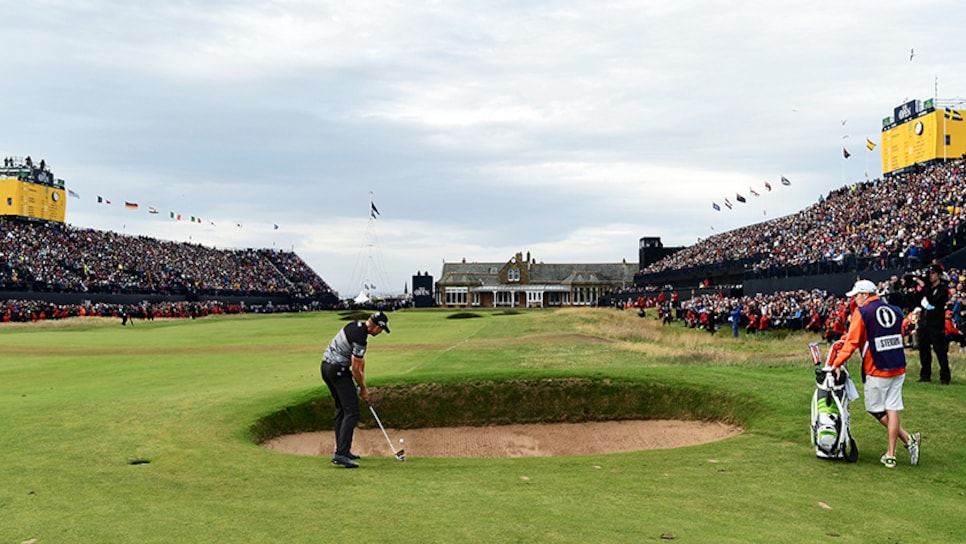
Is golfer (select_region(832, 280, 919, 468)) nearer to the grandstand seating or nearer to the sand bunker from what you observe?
the sand bunker

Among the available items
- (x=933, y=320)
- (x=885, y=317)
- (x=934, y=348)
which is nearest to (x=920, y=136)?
(x=934, y=348)

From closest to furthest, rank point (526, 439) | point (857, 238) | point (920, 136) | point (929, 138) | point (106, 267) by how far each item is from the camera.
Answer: point (526, 439)
point (857, 238)
point (929, 138)
point (920, 136)
point (106, 267)

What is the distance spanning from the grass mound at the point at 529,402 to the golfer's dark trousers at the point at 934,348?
12.9ft

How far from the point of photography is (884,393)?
8.91 meters

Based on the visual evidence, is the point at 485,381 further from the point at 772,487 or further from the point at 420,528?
the point at 420,528

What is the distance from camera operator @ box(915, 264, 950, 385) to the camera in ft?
42.5

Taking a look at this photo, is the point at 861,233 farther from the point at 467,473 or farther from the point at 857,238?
the point at 467,473

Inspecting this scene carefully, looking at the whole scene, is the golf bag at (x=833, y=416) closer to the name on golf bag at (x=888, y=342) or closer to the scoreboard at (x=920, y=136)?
the name on golf bag at (x=888, y=342)

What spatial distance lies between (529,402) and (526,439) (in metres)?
1.56

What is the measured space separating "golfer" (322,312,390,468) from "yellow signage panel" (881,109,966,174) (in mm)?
66750

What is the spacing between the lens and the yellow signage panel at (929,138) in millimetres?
62781

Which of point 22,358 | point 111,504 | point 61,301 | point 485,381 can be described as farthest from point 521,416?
point 61,301

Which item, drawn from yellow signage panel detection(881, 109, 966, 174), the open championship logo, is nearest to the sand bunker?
the open championship logo

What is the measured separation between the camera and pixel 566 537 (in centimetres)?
587
